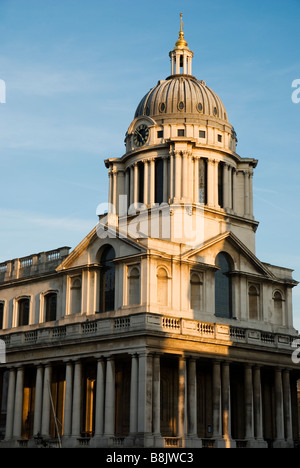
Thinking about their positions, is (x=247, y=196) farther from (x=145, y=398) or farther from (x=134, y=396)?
(x=145, y=398)

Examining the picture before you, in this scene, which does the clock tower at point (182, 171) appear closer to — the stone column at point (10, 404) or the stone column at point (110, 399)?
the stone column at point (110, 399)

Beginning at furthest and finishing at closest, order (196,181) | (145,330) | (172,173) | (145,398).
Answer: (196,181) → (172,173) → (145,330) → (145,398)

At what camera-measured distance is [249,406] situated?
214 feet

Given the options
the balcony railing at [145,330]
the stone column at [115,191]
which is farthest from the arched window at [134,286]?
the stone column at [115,191]

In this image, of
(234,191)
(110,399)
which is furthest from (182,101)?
(110,399)

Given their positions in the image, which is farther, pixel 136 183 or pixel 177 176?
pixel 136 183

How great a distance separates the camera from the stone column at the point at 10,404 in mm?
67875

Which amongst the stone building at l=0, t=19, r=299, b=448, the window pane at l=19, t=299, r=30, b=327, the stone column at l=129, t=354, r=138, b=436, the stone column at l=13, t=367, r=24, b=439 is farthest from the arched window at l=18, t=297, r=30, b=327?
the stone column at l=129, t=354, r=138, b=436

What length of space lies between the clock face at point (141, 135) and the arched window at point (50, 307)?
14844 millimetres

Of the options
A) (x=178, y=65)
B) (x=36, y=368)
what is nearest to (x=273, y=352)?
(x=36, y=368)

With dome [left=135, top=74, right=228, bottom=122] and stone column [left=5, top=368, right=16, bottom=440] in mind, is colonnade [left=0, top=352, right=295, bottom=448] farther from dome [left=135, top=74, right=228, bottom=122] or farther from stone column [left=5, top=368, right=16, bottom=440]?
dome [left=135, top=74, right=228, bottom=122]

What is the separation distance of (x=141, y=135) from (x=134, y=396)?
26.2m
